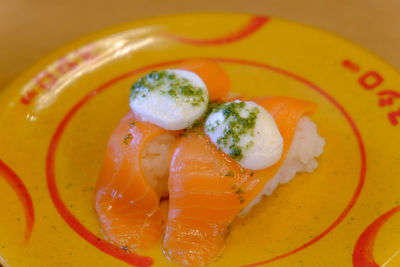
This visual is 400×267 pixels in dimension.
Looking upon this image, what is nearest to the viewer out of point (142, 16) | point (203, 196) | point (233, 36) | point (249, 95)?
point (203, 196)

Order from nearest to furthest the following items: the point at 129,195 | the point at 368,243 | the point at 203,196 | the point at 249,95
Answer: the point at 368,243
the point at 203,196
the point at 129,195
the point at 249,95

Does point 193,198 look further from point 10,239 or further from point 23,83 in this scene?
point 23,83

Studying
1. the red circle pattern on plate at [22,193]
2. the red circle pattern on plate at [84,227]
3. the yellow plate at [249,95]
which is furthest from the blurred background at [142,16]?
the red circle pattern on plate at [22,193]

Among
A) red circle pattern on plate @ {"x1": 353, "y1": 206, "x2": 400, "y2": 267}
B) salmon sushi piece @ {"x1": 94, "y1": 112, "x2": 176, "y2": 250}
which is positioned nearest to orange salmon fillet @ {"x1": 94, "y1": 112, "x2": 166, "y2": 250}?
salmon sushi piece @ {"x1": 94, "y1": 112, "x2": 176, "y2": 250}

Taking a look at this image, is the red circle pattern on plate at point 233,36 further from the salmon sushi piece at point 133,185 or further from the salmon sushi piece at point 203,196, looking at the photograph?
the salmon sushi piece at point 203,196

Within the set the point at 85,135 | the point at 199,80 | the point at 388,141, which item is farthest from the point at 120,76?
the point at 388,141

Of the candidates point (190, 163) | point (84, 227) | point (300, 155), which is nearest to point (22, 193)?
point (84, 227)

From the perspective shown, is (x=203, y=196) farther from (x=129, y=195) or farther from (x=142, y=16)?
(x=142, y=16)
